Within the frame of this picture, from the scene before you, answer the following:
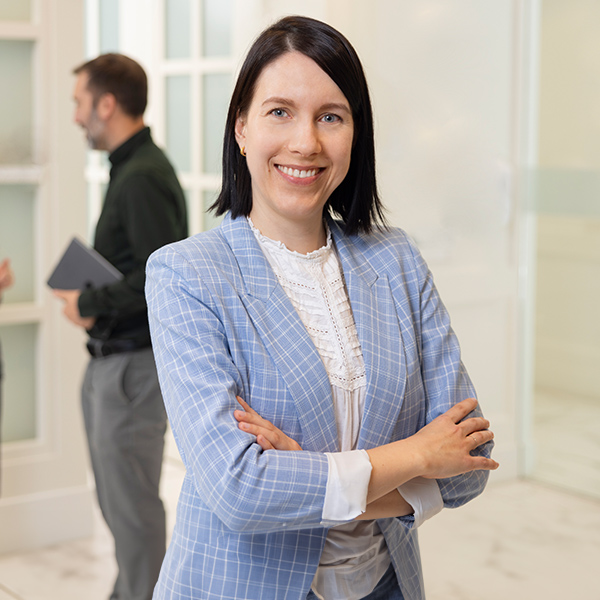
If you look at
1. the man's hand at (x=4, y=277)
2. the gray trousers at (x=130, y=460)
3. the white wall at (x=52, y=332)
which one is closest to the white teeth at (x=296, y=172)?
the gray trousers at (x=130, y=460)

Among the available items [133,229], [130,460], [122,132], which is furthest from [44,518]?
[122,132]

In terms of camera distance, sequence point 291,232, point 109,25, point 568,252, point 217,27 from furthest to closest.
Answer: point 109,25, point 217,27, point 568,252, point 291,232

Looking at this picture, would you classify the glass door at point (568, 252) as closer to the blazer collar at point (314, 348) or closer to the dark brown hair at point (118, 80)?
the dark brown hair at point (118, 80)

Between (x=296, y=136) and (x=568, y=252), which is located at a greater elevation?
(x=296, y=136)

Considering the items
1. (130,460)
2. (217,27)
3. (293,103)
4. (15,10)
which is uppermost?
(217,27)

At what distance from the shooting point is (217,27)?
3.85 m

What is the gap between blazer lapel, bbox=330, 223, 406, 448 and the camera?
48.6 inches

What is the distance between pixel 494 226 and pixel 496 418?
2.91ft

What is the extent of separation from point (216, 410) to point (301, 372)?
0.14m

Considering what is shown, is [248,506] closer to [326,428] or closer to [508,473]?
[326,428]

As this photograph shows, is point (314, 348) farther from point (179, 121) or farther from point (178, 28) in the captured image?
point (178, 28)

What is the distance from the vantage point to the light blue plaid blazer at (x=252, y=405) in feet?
3.64

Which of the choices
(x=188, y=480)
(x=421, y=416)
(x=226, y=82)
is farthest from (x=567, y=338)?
(x=188, y=480)

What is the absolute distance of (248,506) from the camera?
43.1 inches
